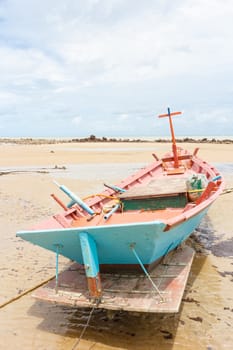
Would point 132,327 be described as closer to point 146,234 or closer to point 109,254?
point 109,254

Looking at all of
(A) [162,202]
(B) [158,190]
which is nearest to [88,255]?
(A) [162,202]

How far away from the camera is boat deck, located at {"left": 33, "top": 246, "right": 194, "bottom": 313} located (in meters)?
3.53

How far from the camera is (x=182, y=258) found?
4.68m

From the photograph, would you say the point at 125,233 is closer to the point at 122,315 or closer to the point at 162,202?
the point at 122,315

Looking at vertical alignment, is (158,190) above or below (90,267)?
above

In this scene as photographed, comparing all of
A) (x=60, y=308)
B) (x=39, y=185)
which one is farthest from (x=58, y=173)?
(x=60, y=308)

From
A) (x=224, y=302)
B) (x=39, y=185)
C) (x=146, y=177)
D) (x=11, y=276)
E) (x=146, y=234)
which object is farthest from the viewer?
(x=39, y=185)

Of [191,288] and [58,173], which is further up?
[58,173]

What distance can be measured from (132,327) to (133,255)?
795 millimetres

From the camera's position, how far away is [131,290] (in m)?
3.87

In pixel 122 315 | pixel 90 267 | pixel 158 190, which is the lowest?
pixel 122 315

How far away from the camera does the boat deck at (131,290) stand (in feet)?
11.6

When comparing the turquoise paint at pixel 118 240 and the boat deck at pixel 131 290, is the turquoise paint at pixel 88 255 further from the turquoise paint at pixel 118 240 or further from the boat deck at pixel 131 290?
the boat deck at pixel 131 290

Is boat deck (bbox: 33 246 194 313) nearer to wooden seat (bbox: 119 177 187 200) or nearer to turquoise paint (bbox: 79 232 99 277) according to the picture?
turquoise paint (bbox: 79 232 99 277)
